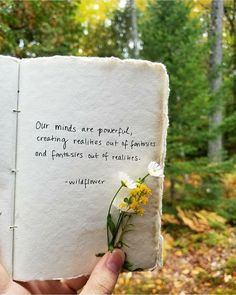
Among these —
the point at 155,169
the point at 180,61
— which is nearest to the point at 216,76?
the point at 180,61

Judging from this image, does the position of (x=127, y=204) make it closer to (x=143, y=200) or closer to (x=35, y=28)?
(x=143, y=200)

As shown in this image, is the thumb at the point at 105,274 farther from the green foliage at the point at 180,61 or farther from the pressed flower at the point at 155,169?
the green foliage at the point at 180,61

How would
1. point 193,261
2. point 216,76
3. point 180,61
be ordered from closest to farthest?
1. point 193,261
2. point 180,61
3. point 216,76

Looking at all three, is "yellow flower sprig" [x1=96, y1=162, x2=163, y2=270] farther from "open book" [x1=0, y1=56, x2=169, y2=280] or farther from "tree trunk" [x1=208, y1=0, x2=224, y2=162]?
"tree trunk" [x1=208, y1=0, x2=224, y2=162]

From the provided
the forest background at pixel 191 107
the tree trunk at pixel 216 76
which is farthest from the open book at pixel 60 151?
the tree trunk at pixel 216 76

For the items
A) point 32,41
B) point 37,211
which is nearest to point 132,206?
point 37,211

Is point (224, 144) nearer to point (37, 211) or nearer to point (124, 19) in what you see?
point (124, 19)

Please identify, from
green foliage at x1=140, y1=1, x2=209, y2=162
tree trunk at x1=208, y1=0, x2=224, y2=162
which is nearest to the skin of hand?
green foliage at x1=140, y1=1, x2=209, y2=162
